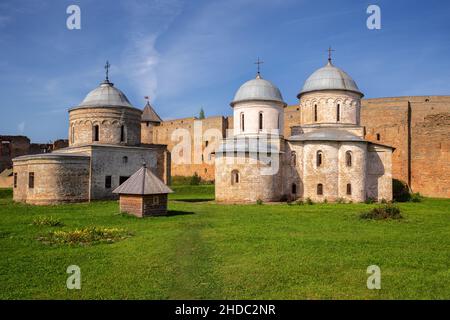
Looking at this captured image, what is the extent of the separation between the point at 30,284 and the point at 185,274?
2438mm

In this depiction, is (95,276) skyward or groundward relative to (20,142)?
groundward

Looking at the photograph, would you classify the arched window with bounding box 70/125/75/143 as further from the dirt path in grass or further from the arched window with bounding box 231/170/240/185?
the dirt path in grass

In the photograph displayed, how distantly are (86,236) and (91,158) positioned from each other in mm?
11681

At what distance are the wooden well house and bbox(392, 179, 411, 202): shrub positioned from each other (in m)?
15.3

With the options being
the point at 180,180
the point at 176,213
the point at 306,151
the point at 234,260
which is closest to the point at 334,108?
the point at 306,151

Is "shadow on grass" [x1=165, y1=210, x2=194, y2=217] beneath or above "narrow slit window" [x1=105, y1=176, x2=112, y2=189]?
beneath

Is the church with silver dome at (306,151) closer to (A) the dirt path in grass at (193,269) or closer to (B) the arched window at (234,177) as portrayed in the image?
(B) the arched window at (234,177)

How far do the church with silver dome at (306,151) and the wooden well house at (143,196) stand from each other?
658cm

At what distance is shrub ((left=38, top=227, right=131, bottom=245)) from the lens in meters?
9.89

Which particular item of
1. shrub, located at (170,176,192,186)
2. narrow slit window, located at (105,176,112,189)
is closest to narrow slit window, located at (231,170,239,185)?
narrow slit window, located at (105,176,112,189)

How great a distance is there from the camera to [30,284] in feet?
21.0

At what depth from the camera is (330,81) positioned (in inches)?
958
